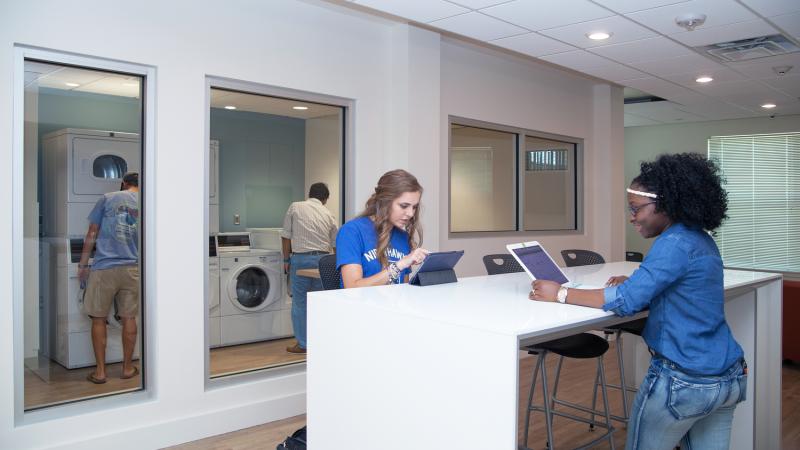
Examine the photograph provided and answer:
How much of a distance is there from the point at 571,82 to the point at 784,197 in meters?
3.83

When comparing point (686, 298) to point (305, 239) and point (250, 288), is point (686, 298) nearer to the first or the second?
point (305, 239)

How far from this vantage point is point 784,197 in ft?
27.1

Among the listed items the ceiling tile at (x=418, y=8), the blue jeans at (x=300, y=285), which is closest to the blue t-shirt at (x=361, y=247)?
the ceiling tile at (x=418, y=8)

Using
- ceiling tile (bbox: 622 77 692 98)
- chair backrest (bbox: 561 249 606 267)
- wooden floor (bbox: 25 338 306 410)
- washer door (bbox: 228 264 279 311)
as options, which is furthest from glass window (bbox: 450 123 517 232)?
→ wooden floor (bbox: 25 338 306 410)

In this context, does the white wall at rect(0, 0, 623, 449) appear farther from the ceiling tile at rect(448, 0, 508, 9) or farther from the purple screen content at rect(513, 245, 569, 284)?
the purple screen content at rect(513, 245, 569, 284)

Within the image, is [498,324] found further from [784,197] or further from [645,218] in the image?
[784,197]

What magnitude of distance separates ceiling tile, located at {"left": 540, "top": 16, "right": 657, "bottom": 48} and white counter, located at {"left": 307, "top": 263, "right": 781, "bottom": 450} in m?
2.05

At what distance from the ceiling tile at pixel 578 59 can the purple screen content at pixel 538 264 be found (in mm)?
2831

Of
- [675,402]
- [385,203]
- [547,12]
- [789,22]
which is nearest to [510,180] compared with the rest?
[547,12]

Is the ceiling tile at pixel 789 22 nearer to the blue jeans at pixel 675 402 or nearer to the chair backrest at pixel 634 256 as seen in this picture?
the blue jeans at pixel 675 402

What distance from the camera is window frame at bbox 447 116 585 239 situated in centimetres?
536

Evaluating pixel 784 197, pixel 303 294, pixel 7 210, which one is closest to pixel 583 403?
pixel 303 294

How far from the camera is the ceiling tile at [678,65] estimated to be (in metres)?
5.04

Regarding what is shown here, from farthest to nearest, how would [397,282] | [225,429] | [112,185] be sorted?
1. [225,429]
2. [112,185]
3. [397,282]
